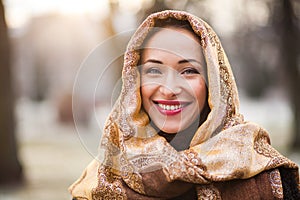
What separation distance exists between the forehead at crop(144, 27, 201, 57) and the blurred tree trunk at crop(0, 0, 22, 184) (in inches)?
199

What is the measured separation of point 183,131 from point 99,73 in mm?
298

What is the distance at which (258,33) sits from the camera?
369 inches

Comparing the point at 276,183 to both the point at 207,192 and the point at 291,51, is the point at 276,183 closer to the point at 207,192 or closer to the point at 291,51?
the point at 207,192

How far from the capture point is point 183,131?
1522mm

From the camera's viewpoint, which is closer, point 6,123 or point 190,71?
point 190,71

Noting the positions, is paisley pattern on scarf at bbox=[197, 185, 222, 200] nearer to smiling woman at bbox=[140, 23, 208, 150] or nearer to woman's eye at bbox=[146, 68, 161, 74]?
smiling woman at bbox=[140, 23, 208, 150]

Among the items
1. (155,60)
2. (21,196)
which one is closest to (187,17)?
(155,60)

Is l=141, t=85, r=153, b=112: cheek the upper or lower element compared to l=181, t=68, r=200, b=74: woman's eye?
lower

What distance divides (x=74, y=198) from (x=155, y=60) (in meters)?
0.51

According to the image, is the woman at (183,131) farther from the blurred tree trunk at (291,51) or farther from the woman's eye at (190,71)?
the blurred tree trunk at (291,51)

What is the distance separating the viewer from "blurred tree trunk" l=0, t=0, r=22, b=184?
6.38 meters

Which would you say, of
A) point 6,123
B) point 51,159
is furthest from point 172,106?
point 51,159

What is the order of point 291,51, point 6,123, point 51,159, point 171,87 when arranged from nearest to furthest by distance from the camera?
1. point 171,87
2. point 6,123
3. point 291,51
4. point 51,159

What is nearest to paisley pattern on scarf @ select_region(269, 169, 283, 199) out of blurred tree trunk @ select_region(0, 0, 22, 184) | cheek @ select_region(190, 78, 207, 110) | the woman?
the woman
